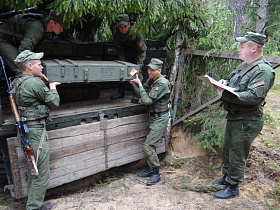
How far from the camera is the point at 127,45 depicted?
602 centimetres

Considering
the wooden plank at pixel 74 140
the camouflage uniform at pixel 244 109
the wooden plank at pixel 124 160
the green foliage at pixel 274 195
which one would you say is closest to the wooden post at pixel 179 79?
the wooden plank at pixel 124 160

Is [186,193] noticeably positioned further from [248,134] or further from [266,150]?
[266,150]

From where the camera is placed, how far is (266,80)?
3.44 metres

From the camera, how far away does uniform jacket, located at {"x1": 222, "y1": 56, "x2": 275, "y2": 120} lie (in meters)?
3.42

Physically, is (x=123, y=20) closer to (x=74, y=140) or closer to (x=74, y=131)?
(x=74, y=131)

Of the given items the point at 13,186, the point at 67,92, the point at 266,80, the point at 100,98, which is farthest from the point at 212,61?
the point at 13,186

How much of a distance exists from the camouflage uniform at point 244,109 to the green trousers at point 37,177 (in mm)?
2879

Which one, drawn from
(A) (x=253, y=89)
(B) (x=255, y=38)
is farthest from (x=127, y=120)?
(B) (x=255, y=38)

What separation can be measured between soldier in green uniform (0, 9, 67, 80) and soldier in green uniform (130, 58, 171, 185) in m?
1.87

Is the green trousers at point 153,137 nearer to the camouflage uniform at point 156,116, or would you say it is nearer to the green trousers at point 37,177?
the camouflage uniform at point 156,116

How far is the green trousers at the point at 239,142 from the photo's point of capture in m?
3.74

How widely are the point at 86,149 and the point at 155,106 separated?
1592 mm

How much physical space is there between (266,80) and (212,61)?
2156 millimetres

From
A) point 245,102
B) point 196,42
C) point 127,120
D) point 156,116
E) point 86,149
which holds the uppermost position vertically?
point 196,42
